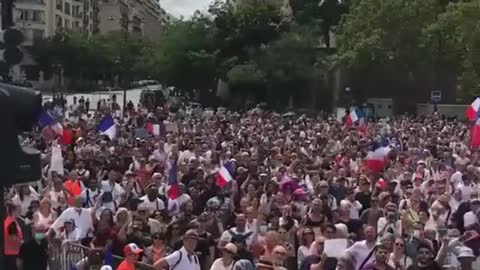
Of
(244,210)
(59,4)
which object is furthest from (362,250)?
(59,4)

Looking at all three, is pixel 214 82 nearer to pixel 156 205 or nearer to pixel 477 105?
pixel 477 105

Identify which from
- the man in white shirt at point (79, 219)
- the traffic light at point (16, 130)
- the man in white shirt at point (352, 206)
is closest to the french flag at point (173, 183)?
the man in white shirt at point (79, 219)

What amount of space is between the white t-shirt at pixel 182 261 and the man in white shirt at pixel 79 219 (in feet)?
8.78

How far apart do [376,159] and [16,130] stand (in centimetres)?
1787

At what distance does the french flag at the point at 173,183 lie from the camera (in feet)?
53.0

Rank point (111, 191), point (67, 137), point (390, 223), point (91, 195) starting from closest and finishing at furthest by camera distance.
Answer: point (390, 223), point (91, 195), point (111, 191), point (67, 137)

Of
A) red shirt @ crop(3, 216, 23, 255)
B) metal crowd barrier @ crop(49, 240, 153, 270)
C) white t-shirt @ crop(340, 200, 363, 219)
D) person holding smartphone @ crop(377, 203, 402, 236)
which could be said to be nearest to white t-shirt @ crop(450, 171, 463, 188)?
white t-shirt @ crop(340, 200, 363, 219)

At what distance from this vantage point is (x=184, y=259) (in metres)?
11.0

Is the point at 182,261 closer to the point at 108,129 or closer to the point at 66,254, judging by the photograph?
the point at 66,254

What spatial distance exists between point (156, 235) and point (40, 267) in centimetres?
141

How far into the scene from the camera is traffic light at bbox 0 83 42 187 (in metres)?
4.27

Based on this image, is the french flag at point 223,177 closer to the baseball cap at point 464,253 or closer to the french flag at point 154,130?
the baseball cap at point 464,253

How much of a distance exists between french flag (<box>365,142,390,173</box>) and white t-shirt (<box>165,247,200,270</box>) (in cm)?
1046

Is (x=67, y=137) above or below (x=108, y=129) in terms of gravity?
below
